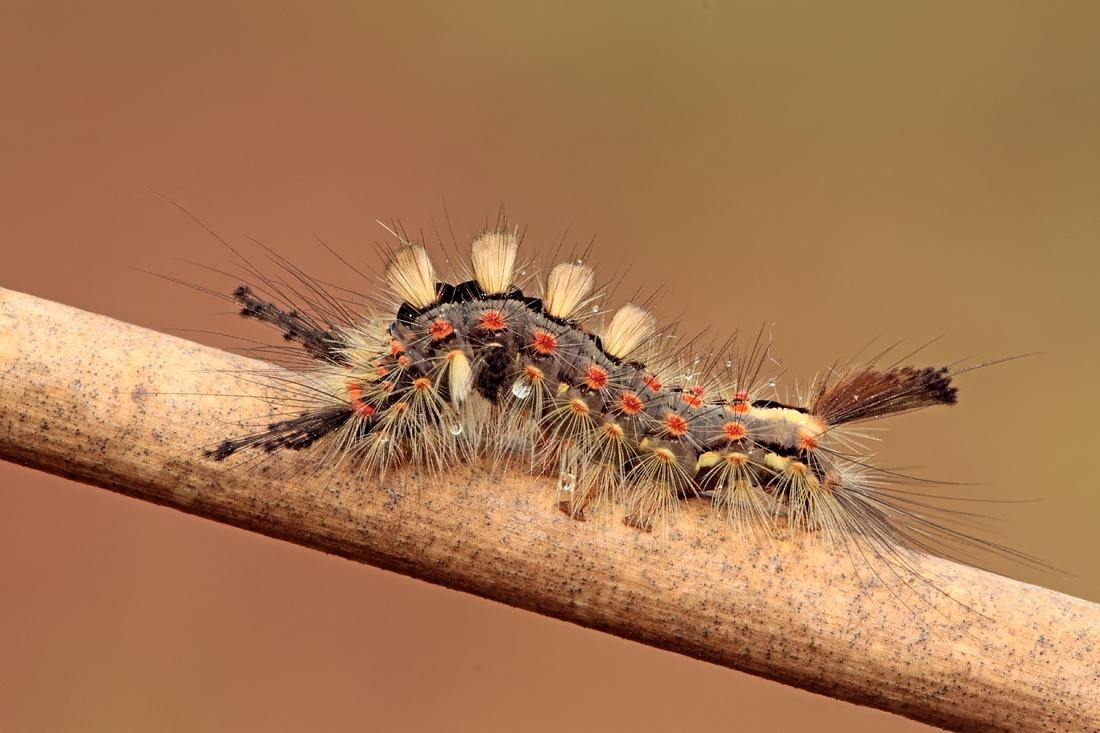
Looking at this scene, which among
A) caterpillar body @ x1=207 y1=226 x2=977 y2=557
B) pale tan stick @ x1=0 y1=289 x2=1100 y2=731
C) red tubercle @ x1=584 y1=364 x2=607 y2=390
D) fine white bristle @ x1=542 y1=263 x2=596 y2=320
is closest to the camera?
pale tan stick @ x1=0 y1=289 x2=1100 y2=731

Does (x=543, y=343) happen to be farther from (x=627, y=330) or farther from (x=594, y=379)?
(x=627, y=330)

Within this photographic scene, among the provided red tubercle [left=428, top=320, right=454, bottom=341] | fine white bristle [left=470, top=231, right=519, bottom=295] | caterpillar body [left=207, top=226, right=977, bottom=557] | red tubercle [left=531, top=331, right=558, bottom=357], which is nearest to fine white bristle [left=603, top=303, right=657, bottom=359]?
caterpillar body [left=207, top=226, right=977, bottom=557]

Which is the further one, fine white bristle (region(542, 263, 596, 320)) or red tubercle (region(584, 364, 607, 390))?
fine white bristle (region(542, 263, 596, 320))

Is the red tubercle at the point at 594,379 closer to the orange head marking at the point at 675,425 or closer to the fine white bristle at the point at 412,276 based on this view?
the orange head marking at the point at 675,425

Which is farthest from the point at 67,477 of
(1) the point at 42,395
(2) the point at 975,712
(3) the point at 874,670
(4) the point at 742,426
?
(2) the point at 975,712

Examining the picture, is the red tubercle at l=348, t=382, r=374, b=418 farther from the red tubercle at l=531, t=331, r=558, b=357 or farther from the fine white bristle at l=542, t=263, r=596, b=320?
the fine white bristle at l=542, t=263, r=596, b=320

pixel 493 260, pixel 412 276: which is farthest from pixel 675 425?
pixel 412 276

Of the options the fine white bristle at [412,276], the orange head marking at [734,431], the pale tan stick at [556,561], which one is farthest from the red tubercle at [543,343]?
the orange head marking at [734,431]
